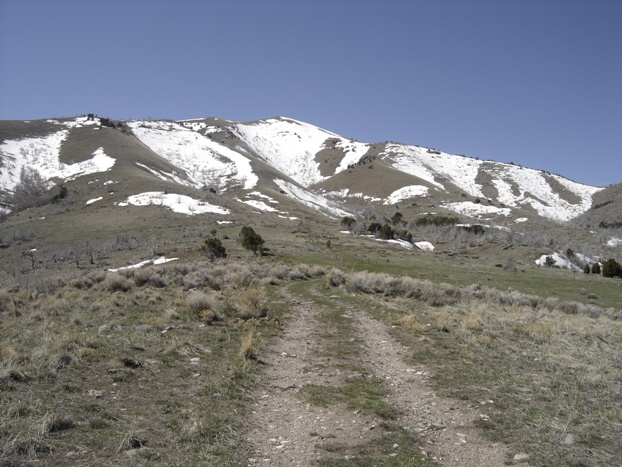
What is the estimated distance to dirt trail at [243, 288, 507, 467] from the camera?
621 cm

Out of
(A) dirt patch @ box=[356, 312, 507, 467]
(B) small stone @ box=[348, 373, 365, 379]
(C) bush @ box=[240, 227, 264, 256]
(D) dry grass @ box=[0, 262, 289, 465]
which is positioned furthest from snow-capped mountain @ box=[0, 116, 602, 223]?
(B) small stone @ box=[348, 373, 365, 379]

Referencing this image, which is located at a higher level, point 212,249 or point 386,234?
point 386,234

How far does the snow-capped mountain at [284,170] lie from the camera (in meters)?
97.4

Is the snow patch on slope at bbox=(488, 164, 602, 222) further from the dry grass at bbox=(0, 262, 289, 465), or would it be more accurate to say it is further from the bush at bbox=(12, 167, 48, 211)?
the dry grass at bbox=(0, 262, 289, 465)

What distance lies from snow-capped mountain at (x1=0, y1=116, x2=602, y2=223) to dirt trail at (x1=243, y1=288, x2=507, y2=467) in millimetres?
71485

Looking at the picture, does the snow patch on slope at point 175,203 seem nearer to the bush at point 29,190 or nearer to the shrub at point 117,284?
the bush at point 29,190

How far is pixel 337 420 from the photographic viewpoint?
735 centimetres

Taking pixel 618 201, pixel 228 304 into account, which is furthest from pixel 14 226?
pixel 618 201

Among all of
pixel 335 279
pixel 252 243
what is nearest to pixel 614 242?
pixel 252 243

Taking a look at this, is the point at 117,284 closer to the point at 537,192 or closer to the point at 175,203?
the point at 175,203

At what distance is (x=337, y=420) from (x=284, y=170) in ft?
560

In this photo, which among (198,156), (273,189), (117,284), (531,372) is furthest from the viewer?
(198,156)

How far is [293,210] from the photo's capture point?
286 feet

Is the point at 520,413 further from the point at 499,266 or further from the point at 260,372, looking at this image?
the point at 499,266
